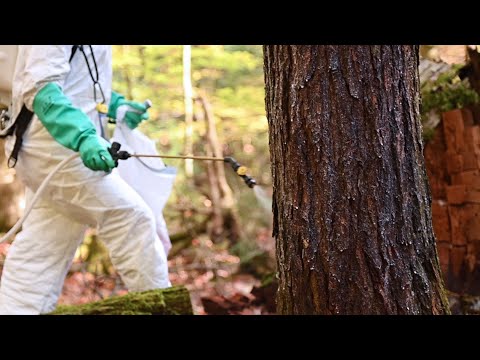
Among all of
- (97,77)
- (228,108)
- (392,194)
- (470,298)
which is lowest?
(470,298)

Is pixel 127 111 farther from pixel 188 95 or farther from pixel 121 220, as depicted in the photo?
pixel 188 95

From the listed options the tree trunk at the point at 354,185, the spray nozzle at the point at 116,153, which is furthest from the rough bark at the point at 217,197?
the tree trunk at the point at 354,185

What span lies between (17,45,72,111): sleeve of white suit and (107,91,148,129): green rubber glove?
0.68m

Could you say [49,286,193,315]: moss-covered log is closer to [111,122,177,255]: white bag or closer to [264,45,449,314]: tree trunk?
[111,122,177,255]: white bag

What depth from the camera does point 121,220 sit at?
360 cm

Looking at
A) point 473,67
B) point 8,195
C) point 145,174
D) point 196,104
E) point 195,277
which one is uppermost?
point 196,104

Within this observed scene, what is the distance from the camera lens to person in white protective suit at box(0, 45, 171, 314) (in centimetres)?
343

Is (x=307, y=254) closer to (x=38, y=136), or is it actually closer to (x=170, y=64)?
(x=38, y=136)

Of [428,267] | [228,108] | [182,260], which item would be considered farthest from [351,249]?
[228,108]

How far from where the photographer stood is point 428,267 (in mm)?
2178

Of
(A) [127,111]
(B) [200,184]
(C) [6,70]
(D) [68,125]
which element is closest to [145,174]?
(A) [127,111]

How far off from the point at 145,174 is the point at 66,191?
602mm

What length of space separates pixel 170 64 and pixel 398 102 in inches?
290

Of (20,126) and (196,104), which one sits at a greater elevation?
(196,104)
